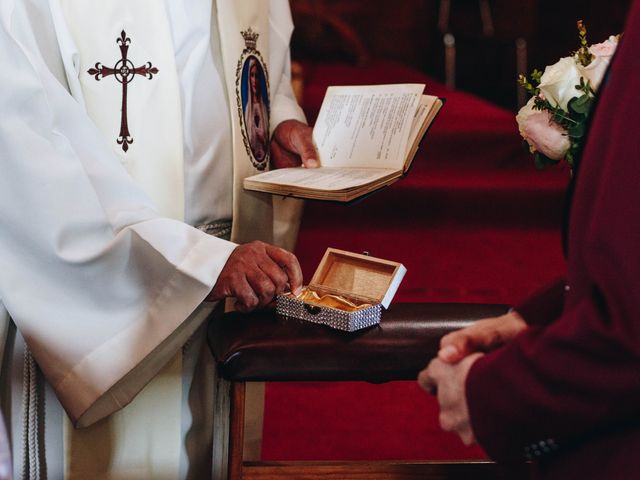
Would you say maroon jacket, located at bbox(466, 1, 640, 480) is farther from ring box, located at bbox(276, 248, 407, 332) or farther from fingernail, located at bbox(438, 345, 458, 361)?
ring box, located at bbox(276, 248, 407, 332)

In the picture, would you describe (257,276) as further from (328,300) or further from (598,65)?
(598,65)

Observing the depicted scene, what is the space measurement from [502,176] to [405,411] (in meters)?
2.54

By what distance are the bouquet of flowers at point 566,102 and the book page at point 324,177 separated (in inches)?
14.8

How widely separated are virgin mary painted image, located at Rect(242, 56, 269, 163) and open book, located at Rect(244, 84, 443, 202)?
173mm

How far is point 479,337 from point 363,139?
A: 1083 millimetres

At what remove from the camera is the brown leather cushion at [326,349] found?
1727 millimetres

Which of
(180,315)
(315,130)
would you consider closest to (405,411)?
(315,130)

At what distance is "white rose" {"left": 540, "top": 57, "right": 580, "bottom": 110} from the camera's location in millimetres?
1765

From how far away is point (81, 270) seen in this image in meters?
1.92

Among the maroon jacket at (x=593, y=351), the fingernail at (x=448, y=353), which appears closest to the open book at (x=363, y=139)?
the fingernail at (x=448, y=353)

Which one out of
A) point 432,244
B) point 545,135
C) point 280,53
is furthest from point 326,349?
point 432,244

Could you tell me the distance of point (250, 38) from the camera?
2.49 metres

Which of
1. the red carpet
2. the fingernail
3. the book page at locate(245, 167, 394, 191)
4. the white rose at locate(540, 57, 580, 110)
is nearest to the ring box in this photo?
the book page at locate(245, 167, 394, 191)

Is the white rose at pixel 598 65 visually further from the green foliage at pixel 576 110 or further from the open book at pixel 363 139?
the open book at pixel 363 139
